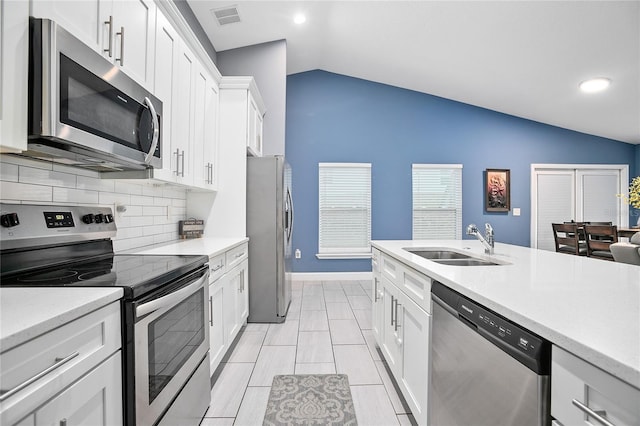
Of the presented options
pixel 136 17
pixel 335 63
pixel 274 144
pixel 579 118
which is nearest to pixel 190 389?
pixel 136 17

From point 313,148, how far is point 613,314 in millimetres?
4564

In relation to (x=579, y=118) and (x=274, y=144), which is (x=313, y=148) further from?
(x=579, y=118)

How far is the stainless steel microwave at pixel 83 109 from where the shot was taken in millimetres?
980

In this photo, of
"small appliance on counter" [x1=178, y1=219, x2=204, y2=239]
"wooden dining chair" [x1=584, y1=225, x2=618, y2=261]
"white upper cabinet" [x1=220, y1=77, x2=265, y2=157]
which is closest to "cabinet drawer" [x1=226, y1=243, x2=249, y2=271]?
"small appliance on counter" [x1=178, y1=219, x2=204, y2=239]

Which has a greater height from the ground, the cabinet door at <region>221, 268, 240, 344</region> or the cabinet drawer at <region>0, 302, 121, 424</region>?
the cabinet drawer at <region>0, 302, 121, 424</region>

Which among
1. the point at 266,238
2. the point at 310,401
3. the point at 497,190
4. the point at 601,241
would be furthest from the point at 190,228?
the point at 497,190

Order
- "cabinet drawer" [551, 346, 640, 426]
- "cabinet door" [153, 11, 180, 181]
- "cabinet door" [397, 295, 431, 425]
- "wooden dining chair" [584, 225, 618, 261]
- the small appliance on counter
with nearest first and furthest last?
"cabinet drawer" [551, 346, 640, 426] < "cabinet door" [397, 295, 431, 425] < "cabinet door" [153, 11, 180, 181] < the small appliance on counter < "wooden dining chair" [584, 225, 618, 261]

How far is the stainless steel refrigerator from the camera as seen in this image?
3.04 meters

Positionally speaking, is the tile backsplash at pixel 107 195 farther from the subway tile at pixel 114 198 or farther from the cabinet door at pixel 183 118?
the cabinet door at pixel 183 118

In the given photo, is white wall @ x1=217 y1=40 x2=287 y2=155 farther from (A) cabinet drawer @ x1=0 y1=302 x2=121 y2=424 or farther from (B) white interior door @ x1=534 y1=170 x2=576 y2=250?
(B) white interior door @ x1=534 y1=170 x2=576 y2=250

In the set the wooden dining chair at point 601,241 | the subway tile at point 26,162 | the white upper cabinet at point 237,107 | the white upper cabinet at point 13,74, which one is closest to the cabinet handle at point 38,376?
the white upper cabinet at point 13,74

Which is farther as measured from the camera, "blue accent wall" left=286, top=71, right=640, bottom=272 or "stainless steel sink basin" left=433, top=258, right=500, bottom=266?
"blue accent wall" left=286, top=71, right=640, bottom=272

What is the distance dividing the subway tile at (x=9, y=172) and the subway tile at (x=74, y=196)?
0.63 feet

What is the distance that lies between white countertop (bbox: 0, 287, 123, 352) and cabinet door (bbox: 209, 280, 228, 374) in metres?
1.01
